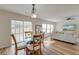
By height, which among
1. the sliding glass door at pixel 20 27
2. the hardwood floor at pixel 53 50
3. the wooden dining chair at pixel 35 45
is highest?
the sliding glass door at pixel 20 27

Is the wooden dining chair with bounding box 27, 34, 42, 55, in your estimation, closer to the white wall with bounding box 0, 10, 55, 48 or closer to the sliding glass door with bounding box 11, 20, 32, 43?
the sliding glass door with bounding box 11, 20, 32, 43

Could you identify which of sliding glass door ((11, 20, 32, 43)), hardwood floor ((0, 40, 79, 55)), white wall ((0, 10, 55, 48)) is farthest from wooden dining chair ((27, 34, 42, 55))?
white wall ((0, 10, 55, 48))

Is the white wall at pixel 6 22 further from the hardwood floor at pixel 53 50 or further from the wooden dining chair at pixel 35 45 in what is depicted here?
the wooden dining chair at pixel 35 45

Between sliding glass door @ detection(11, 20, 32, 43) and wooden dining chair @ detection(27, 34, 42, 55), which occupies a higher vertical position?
sliding glass door @ detection(11, 20, 32, 43)

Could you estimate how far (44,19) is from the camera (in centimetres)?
240

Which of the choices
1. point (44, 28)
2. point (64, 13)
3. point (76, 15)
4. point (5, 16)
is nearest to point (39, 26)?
point (44, 28)

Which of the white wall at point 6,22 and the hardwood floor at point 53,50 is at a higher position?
the white wall at point 6,22

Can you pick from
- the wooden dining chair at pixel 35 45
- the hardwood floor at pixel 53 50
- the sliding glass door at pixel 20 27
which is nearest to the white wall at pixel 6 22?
the sliding glass door at pixel 20 27

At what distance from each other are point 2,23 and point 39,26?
54.1 inches

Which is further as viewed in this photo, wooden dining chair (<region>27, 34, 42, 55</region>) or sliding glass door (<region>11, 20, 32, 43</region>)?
wooden dining chair (<region>27, 34, 42, 55</region>)

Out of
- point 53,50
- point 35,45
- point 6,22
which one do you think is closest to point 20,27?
point 35,45

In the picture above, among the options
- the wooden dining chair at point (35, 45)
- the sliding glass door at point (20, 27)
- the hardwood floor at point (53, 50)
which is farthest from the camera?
the hardwood floor at point (53, 50)

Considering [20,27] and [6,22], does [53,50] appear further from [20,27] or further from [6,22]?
[6,22]

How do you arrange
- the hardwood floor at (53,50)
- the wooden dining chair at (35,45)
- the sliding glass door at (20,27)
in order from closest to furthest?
the sliding glass door at (20,27) < the wooden dining chair at (35,45) < the hardwood floor at (53,50)
